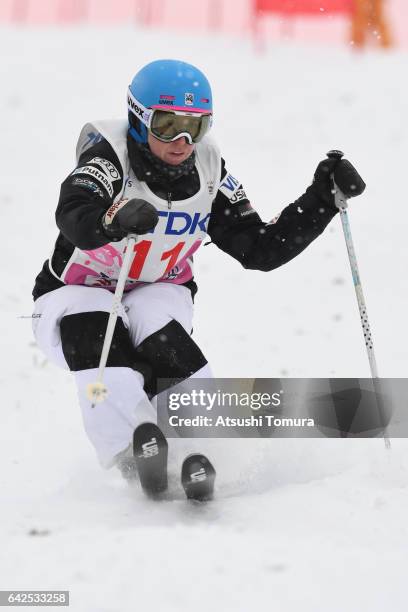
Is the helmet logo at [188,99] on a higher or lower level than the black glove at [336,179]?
higher

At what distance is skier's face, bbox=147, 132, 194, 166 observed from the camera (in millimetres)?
4574

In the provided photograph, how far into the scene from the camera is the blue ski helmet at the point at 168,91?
14.8 ft

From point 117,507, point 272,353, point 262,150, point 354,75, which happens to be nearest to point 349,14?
point 354,75

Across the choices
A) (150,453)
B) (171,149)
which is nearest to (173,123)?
(171,149)

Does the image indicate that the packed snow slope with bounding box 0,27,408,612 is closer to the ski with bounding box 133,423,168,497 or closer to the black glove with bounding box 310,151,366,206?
the ski with bounding box 133,423,168,497

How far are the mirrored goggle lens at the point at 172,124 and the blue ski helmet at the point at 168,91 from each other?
0.03 meters

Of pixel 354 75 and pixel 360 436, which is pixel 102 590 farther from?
pixel 354 75

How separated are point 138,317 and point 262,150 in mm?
8434

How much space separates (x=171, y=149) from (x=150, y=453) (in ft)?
4.69

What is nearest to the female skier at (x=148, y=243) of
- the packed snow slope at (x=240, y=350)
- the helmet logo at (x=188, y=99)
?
the helmet logo at (x=188, y=99)

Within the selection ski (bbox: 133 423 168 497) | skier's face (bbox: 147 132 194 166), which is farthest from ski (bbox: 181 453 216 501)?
skier's face (bbox: 147 132 194 166)

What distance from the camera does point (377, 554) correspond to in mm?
3592

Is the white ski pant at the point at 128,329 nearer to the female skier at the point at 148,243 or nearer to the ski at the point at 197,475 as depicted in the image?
the female skier at the point at 148,243

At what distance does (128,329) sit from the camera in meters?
4.76
